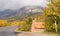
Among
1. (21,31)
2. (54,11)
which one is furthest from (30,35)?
(54,11)

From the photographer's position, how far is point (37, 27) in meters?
6.36

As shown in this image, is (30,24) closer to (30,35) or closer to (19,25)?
(19,25)

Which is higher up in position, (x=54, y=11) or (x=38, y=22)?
(x=54, y=11)

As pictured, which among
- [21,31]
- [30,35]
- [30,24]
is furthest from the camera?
[30,24]

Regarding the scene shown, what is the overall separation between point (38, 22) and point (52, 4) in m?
0.96

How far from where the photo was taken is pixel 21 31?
617 centimetres

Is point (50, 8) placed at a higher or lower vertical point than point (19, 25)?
higher

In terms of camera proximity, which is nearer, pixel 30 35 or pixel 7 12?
pixel 30 35

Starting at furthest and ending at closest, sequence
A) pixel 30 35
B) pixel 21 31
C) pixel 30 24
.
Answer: pixel 30 24, pixel 21 31, pixel 30 35

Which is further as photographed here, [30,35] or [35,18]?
[35,18]

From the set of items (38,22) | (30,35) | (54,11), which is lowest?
(30,35)

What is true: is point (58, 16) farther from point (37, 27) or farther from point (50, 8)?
point (37, 27)

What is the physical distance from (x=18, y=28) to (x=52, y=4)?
1753 mm

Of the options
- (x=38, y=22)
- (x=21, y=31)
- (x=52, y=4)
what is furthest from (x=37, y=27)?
(x=52, y=4)
